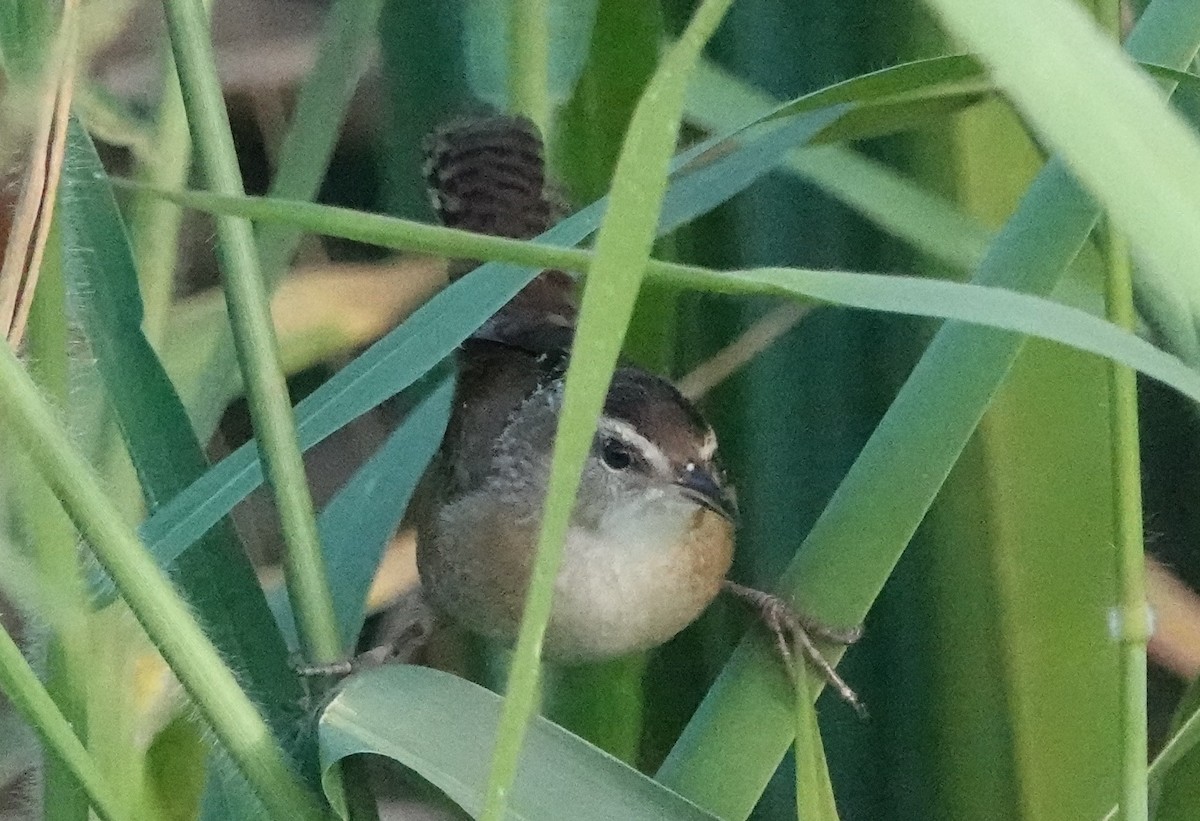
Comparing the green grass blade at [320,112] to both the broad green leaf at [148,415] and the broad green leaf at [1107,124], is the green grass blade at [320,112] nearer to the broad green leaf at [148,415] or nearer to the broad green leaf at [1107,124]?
the broad green leaf at [148,415]

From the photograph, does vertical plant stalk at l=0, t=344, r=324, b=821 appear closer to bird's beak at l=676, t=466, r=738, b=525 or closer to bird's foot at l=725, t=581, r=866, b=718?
bird's foot at l=725, t=581, r=866, b=718

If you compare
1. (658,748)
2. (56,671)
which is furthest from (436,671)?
(658,748)

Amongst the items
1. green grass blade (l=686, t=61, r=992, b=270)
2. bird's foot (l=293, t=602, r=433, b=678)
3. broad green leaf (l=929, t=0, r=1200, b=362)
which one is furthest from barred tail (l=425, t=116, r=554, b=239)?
broad green leaf (l=929, t=0, r=1200, b=362)

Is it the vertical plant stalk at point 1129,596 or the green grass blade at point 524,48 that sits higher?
the green grass blade at point 524,48

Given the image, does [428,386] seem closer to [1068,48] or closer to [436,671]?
[436,671]

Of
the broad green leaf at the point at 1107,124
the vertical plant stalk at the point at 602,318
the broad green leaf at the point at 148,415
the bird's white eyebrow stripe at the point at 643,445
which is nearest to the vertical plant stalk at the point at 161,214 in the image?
the broad green leaf at the point at 148,415

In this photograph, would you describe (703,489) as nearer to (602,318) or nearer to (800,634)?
(800,634)
